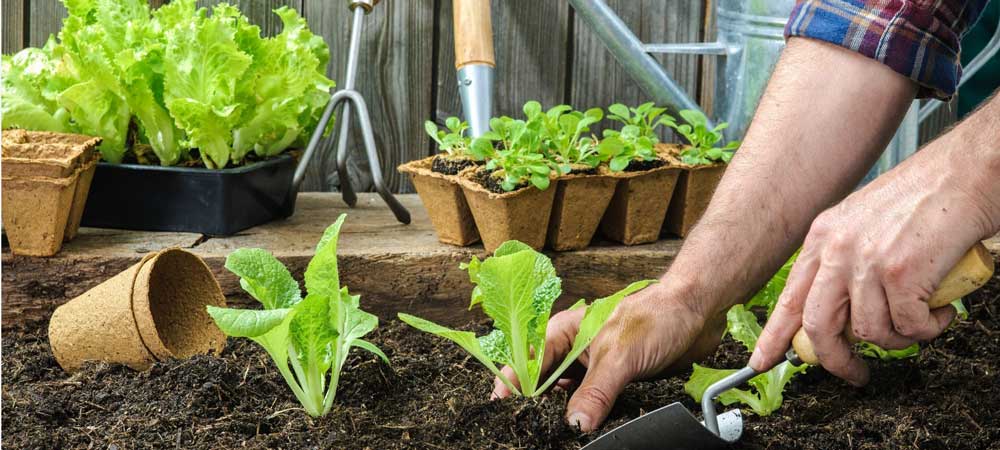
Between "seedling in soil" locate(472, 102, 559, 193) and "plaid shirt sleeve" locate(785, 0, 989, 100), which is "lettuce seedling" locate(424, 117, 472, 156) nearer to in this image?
"seedling in soil" locate(472, 102, 559, 193)

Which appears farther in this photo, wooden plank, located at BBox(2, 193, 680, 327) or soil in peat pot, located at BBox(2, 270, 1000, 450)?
wooden plank, located at BBox(2, 193, 680, 327)

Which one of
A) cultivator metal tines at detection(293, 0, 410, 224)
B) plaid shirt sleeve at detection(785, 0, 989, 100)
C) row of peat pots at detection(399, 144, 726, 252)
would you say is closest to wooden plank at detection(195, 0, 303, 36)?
cultivator metal tines at detection(293, 0, 410, 224)

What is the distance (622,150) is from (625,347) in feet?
1.64

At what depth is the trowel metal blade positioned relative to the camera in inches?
41.9

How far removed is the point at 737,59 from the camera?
5.82 ft

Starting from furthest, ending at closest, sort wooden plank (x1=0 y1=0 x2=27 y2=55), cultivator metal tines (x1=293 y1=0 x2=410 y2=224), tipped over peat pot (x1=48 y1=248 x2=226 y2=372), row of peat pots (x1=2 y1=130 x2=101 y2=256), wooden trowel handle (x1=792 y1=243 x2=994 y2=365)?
wooden plank (x1=0 y1=0 x2=27 y2=55) → cultivator metal tines (x1=293 y1=0 x2=410 y2=224) → row of peat pots (x1=2 y1=130 x2=101 y2=256) → tipped over peat pot (x1=48 y1=248 x2=226 y2=372) → wooden trowel handle (x1=792 y1=243 x2=994 y2=365)

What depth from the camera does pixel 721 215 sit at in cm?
127

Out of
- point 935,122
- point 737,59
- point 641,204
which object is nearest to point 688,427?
point 641,204

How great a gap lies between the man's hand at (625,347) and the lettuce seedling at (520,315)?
3cm

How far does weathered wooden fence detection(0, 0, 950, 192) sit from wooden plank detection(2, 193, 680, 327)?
54 cm

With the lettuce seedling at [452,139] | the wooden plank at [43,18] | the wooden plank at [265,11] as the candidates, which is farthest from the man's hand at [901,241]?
the wooden plank at [43,18]

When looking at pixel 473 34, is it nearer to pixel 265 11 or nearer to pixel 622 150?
pixel 622 150

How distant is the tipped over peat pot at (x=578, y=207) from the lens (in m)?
1.60

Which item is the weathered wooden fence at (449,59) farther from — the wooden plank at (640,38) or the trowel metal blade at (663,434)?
the trowel metal blade at (663,434)
